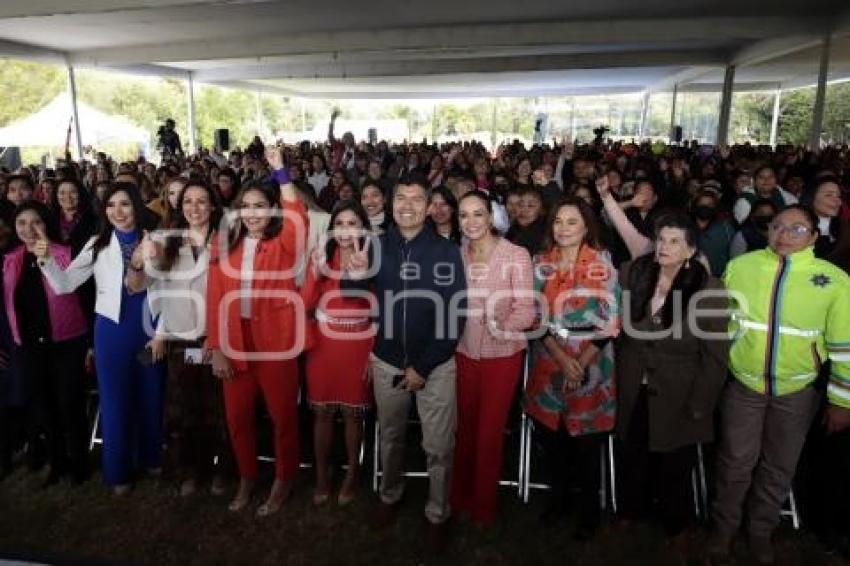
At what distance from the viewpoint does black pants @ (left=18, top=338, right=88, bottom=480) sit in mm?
3547

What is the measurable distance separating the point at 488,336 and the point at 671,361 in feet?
2.87

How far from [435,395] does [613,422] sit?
920 millimetres

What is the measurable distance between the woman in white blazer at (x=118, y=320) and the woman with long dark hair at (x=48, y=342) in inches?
5.8

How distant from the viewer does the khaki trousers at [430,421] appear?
119 inches

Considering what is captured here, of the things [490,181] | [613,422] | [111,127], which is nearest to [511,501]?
[613,422]

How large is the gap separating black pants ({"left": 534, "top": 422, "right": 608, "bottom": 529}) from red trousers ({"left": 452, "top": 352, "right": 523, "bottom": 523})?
28cm

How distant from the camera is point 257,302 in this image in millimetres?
3189

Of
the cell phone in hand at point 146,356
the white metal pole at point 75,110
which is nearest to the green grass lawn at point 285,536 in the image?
the cell phone in hand at point 146,356

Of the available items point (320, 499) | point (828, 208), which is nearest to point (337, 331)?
point (320, 499)

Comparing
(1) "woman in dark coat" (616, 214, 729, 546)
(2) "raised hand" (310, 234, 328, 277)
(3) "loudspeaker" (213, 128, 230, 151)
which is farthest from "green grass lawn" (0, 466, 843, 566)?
(3) "loudspeaker" (213, 128, 230, 151)

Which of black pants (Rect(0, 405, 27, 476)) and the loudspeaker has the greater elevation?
the loudspeaker

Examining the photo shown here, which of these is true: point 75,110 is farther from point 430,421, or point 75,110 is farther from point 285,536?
point 430,421

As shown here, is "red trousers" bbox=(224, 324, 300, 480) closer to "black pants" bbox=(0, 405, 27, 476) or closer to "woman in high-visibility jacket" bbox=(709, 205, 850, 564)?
"black pants" bbox=(0, 405, 27, 476)

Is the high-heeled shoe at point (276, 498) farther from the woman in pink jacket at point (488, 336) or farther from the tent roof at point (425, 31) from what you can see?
the tent roof at point (425, 31)
